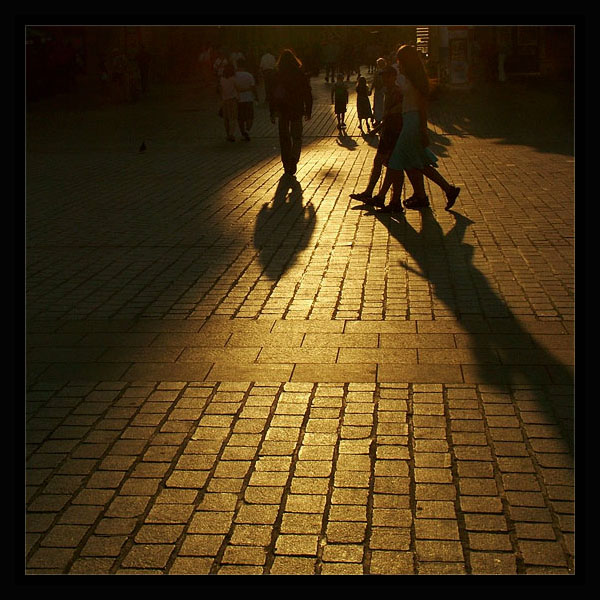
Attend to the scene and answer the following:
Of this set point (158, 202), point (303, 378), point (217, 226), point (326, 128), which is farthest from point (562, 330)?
point (326, 128)

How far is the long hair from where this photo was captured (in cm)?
1128

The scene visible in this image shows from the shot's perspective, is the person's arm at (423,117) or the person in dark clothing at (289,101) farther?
the person in dark clothing at (289,101)

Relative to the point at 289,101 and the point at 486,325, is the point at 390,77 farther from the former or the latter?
the point at 486,325

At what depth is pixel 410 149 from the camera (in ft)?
38.0

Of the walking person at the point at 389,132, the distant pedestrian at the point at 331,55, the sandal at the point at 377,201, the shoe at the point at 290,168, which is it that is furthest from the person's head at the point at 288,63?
the distant pedestrian at the point at 331,55

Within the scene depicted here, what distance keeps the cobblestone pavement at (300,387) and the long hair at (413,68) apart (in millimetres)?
1422

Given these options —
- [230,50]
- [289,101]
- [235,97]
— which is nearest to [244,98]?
[235,97]

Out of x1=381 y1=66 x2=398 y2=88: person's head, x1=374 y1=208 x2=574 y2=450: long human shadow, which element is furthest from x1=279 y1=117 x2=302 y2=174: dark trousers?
x1=374 y1=208 x2=574 y2=450: long human shadow

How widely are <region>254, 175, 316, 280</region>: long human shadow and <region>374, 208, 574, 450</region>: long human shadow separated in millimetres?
1013

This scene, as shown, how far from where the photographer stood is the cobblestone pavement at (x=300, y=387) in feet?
13.1

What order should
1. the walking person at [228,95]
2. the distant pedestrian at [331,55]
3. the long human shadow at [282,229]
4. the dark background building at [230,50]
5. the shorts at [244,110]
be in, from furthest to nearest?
1. the distant pedestrian at [331,55]
2. the dark background building at [230,50]
3. the shorts at [244,110]
4. the walking person at [228,95]
5. the long human shadow at [282,229]

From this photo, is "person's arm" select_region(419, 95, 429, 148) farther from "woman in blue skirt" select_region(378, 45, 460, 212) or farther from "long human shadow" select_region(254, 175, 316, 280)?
"long human shadow" select_region(254, 175, 316, 280)

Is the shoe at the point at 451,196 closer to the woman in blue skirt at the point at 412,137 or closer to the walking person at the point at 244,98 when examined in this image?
the woman in blue skirt at the point at 412,137

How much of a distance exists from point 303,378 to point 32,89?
31656mm
